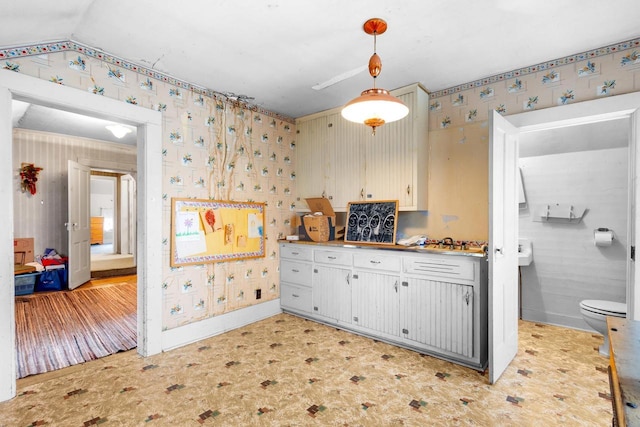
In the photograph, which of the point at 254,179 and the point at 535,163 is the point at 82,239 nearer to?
the point at 254,179

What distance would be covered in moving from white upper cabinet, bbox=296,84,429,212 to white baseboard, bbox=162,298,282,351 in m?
1.39

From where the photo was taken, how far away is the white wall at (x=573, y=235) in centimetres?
320

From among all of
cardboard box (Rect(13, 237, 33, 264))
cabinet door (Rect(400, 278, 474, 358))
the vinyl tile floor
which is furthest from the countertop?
cardboard box (Rect(13, 237, 33, 264))

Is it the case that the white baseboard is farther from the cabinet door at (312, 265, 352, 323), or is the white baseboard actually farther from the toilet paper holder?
the toilet paper holder

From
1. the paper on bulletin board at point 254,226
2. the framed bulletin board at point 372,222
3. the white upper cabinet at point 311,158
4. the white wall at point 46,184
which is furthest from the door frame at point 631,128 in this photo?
the white wall at point 46,184

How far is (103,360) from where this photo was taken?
271cm

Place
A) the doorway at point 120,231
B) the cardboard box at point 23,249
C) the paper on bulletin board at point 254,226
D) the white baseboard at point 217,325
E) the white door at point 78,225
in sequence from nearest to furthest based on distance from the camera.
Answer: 1. the white baseboard at point 217,325
2. the paper on bulletin board at point 254,226
3. the cardboard box at point 23,249
4. the white door at point 78,225
5. the doorway at point 120,231

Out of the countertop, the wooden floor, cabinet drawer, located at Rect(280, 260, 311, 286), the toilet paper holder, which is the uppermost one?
the toilet paper holder

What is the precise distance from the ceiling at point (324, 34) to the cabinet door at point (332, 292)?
1971mm

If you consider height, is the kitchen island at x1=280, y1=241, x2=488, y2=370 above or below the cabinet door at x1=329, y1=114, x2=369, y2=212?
below

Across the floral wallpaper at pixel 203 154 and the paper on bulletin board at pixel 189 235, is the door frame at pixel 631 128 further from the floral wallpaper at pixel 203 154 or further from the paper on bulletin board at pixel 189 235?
the paper on bulletin board at pixel 189 235

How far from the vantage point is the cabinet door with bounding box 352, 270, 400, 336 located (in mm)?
2982

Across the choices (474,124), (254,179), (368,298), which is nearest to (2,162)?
(254,179)

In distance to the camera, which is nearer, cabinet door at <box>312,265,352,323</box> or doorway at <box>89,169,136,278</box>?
cabinet door at <box>312,265,352,323</box>
